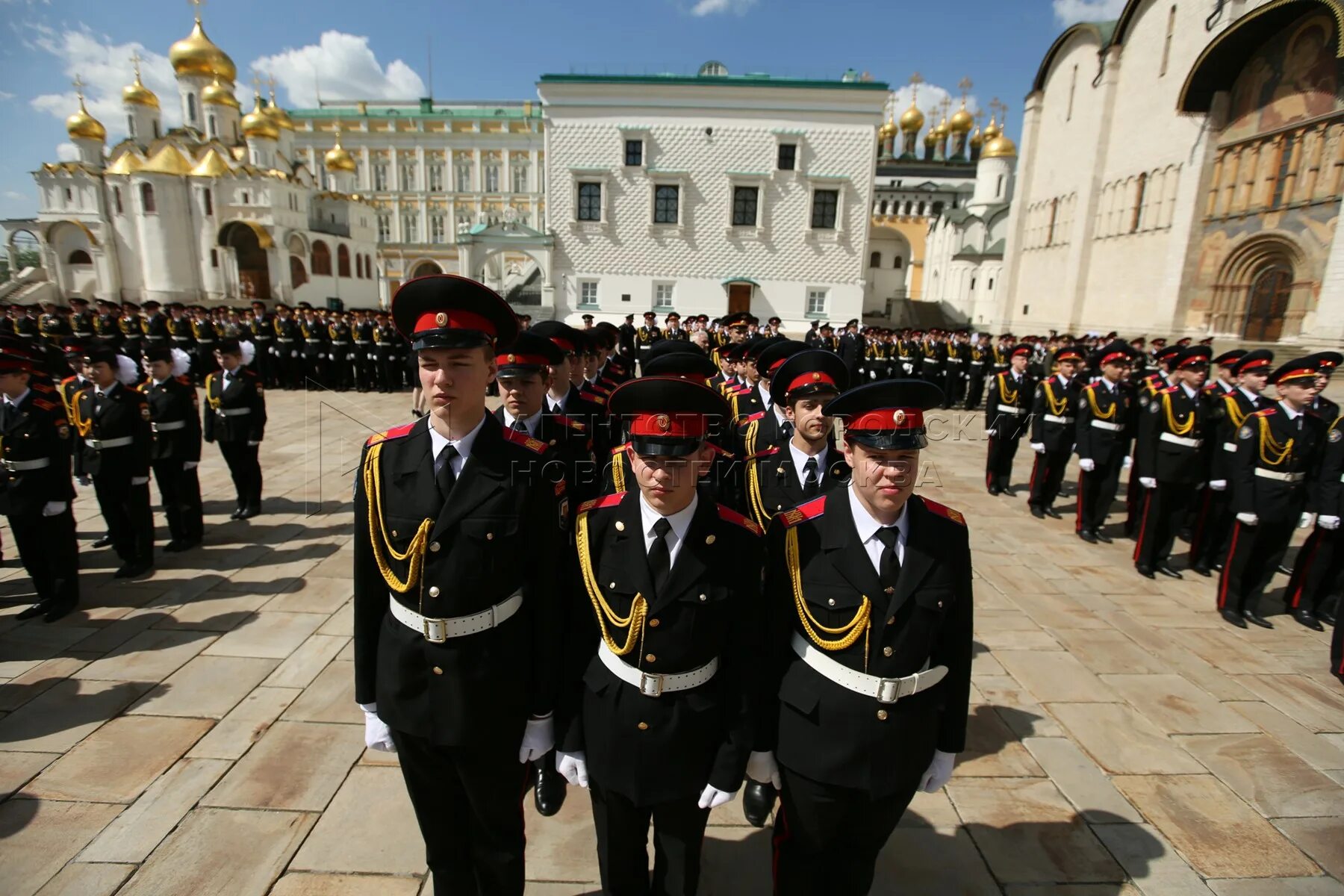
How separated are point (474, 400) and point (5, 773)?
3614mm

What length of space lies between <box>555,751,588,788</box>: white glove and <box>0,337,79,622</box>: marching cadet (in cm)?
511

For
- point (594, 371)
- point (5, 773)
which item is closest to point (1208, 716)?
point (594, 371)

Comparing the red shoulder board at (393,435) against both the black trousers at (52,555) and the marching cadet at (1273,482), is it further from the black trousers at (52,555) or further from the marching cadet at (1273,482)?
the marching cadet at (1273,482)

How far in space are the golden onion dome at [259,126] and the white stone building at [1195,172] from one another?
4587cm

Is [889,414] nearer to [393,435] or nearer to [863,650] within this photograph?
[863,650]

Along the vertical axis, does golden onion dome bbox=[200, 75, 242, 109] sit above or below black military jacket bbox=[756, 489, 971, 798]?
above

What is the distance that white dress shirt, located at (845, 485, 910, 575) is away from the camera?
2.23 meters

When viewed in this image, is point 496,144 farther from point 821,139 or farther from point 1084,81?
point 1084,81

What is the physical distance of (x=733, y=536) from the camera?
89.4 inches

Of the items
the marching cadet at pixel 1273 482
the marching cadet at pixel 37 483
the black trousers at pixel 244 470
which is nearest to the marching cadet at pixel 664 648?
the marching cadet at pixel 37 483

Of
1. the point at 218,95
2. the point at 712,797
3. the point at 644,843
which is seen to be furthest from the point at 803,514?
the point at 218,95

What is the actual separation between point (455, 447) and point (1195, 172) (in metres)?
26.5

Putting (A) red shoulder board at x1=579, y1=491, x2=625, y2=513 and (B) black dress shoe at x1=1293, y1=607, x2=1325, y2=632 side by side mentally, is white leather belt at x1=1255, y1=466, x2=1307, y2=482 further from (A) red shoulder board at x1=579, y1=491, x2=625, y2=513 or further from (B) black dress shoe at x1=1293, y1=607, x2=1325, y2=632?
(A) red shoulder board at x1=579, y1=491, x2=625, y2=513

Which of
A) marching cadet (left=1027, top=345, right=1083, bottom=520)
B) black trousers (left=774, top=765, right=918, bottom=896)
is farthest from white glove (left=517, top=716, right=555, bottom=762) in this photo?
marching cadet (left=1027, top=345, right=1083, bottom=520)
